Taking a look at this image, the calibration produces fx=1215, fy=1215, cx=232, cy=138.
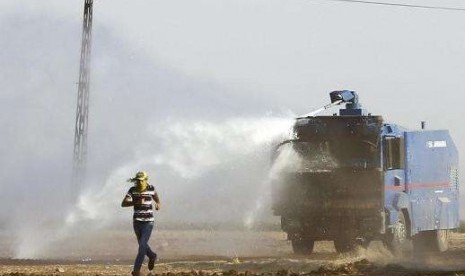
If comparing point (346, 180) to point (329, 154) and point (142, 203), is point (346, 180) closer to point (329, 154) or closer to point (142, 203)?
point (329, 154)

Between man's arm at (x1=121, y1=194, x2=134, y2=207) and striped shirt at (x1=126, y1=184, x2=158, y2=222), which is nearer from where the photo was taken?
man's arm at (x1=121, y1=194, x2=134, y2=207)

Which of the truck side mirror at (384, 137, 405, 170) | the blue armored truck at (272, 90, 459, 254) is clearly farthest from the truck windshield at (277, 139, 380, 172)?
the truck side mirror at (384, 137, 405, 170)

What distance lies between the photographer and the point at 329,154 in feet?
97.5

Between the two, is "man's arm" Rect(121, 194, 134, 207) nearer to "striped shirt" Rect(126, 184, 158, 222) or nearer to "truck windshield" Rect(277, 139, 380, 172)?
"striped shirt" Rect(126, 184, 158, 222)

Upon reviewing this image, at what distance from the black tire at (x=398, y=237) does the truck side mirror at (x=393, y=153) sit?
157 centimetres

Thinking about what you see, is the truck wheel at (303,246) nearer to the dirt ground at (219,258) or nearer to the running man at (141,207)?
the dirt ground at (219,258)

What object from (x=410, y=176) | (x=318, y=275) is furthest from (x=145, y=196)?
(x=410, y=176)

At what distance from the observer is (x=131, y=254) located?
34781mm

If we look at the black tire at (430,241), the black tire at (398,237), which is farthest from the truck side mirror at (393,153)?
the black tire at (430,241)

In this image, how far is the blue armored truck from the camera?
2936 cm

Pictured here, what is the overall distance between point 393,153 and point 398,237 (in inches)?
91.8

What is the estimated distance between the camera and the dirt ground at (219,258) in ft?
78.9

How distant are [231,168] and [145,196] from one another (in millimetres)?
12764

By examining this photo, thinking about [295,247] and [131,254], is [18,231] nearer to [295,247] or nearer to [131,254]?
[131,254]
